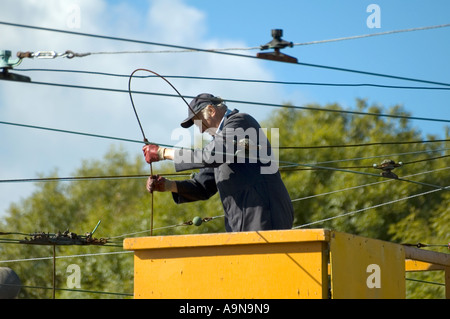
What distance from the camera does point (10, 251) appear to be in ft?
103

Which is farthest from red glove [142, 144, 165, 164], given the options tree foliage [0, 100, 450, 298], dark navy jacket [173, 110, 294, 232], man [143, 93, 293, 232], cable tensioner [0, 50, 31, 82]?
tree foliage [0, 100, 450, 298]

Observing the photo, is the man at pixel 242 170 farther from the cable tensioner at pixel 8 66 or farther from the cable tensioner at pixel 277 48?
the cable tensioner at pixel 8 66

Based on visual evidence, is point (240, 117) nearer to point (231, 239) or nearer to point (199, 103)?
point (199, 103)

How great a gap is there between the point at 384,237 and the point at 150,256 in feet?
69.6

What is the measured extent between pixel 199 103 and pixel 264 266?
6.10 feet

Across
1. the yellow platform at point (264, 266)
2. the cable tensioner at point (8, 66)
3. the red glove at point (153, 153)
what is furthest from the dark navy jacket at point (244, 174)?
the cable tensioner at point (8, 66)

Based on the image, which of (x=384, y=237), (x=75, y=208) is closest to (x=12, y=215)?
(x=75, y=208)

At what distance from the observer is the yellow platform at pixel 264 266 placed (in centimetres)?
462

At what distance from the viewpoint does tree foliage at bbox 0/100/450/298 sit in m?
25.1

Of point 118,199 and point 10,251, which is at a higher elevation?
point 118,199

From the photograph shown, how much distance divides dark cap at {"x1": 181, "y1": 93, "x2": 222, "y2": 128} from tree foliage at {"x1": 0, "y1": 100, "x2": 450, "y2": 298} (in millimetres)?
13732

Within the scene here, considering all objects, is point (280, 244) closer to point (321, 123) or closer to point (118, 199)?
point (321, 123)

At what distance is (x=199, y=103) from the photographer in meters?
6.27

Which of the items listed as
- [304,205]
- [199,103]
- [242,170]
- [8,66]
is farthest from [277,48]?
[304,205]
